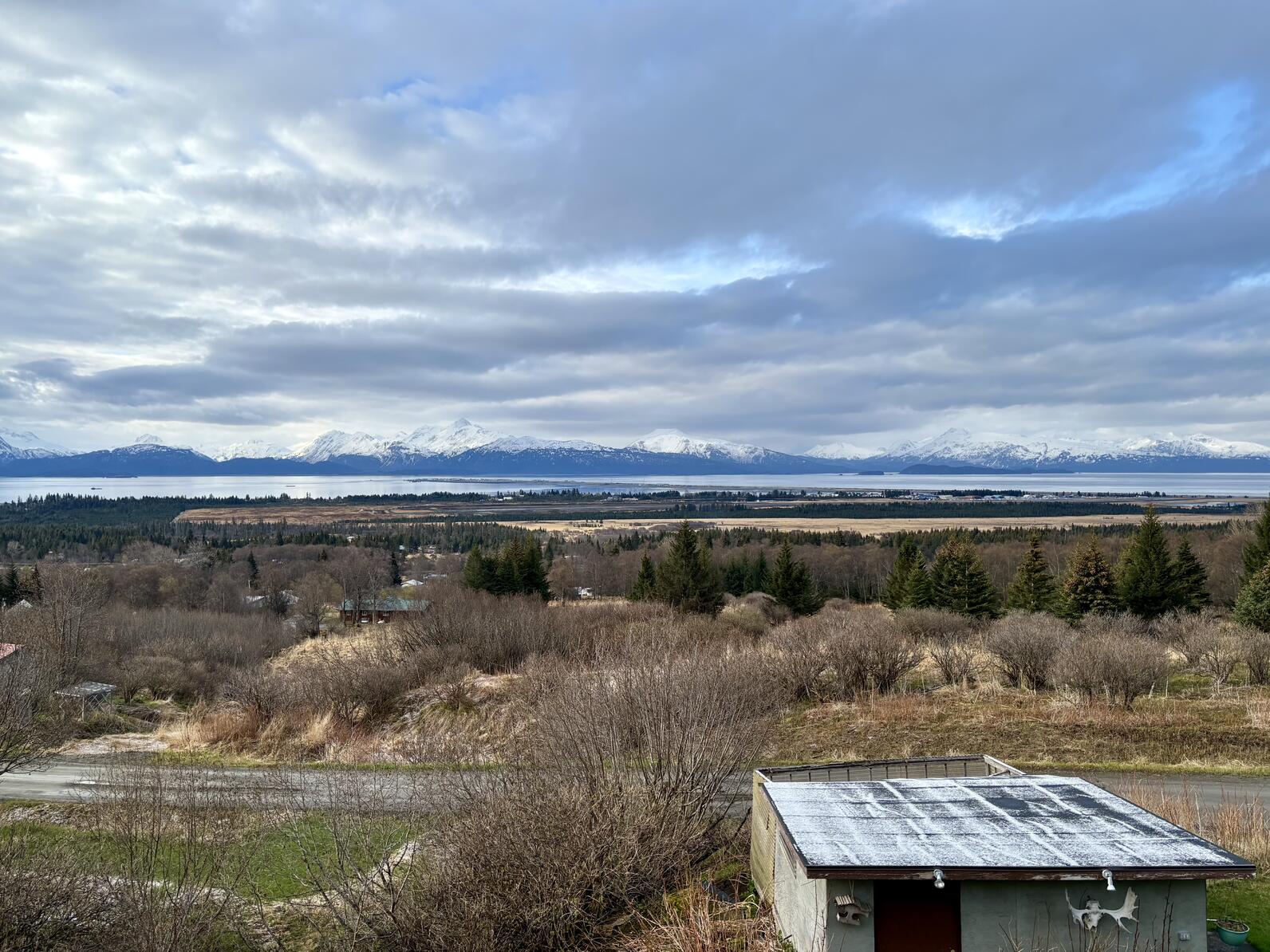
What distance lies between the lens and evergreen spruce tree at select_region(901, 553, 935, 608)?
5134 centimetres

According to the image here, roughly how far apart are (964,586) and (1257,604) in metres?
15.7

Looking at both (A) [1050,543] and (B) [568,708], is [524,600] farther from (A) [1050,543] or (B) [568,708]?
(A) [1050,543]

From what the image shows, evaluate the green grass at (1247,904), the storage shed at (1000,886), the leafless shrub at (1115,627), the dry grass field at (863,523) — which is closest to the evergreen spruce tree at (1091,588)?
the leafless shrub at (1115,627)

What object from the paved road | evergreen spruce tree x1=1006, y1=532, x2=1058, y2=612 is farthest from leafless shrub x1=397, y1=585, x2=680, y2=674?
evergreen spruce tree x1=1006, y1=532, x2=1058, y2=612

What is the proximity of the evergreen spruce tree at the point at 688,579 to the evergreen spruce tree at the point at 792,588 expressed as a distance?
5046mm

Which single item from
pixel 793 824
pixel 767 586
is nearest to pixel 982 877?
pixel 793 824

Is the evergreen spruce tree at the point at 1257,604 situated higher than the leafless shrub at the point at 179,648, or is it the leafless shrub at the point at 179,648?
the evergreen spruce tree at the point at 1257,604

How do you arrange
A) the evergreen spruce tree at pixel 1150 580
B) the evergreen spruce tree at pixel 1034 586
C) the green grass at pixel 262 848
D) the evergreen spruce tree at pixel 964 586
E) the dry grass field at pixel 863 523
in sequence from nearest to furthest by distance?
1. the green grass at pixel 262 848
2. the evergreen spruce tree at pixel 1150 580
3. the evergreen spruce tree at pixel 1034 586
4. the evergreen spruce tree at pixel 964 586
5. the dry grass field at pixel 863 523

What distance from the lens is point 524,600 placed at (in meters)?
50.6

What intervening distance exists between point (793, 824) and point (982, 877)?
2.47 metres

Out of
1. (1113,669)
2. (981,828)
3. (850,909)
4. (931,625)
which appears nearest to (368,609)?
(931,625)

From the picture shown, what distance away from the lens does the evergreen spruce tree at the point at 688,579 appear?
5244 centimetres

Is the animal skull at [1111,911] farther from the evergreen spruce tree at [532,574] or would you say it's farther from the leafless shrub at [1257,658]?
the evergreen spruce tree at [532,574]

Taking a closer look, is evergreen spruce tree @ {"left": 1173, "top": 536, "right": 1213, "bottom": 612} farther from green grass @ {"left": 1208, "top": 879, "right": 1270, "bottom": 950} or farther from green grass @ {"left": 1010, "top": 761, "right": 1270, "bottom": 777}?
green grass @ {"left": 1208, "top": 879, "right": 1270, "bottom": 950}
